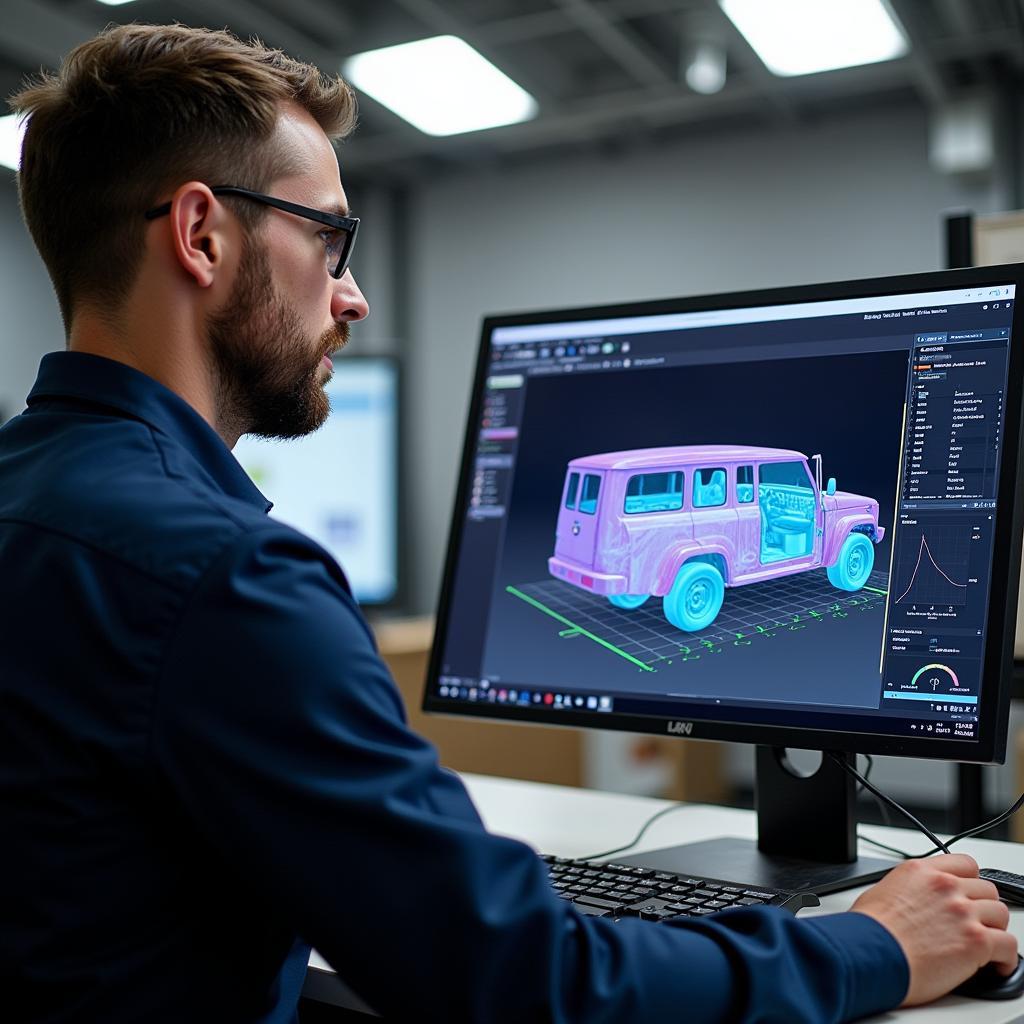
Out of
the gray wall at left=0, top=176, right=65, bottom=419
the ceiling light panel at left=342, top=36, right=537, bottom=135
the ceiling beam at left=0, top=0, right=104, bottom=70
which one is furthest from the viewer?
the gray wall at left=0, top=176, right=65, bottom=419

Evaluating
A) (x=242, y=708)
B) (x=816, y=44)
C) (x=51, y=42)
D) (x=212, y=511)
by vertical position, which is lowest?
(x=242, y=708)

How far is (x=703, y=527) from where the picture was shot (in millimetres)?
987

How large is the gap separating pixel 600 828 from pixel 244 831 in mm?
681

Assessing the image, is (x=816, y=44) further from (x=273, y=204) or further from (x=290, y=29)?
(x=273, y=204)

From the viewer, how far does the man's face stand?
2.68 ft

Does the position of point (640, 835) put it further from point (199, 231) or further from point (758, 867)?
point (199, 231)

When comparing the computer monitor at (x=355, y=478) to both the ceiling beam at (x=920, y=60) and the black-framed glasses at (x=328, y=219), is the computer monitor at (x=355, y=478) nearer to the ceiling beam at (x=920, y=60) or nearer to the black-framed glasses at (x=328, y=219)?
the ceiling beam at (x=920, y=60)

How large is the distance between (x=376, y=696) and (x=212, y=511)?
14 cm

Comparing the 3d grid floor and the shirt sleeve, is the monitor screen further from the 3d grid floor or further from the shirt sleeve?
the shirt sleeve

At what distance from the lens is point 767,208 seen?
415 cm

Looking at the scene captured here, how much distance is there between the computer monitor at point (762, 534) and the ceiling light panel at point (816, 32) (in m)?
2.44

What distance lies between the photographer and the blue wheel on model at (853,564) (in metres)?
0.91

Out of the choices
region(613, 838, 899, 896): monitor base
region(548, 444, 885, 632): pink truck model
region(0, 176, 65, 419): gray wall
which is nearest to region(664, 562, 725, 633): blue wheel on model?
region(548, 444, 885, 632): pink truck model

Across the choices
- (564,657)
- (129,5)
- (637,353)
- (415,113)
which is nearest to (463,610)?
(564,657)
